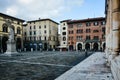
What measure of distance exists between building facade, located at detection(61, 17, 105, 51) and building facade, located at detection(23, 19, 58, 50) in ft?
17.5

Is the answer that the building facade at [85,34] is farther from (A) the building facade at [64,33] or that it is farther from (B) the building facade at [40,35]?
(B) the building facade at [40,35]

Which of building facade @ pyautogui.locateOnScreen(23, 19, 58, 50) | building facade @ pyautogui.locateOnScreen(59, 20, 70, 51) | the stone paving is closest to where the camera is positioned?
the stone paving

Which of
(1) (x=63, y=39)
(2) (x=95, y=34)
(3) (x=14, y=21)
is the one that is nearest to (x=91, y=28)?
(2) (x=95, y=34)

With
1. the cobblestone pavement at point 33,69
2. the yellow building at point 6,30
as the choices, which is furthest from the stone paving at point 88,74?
the yellow building at point 6,30

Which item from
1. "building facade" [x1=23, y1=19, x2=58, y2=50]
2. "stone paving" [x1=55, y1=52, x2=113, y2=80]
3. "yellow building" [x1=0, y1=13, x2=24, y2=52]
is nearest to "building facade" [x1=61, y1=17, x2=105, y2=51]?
"building facade" [x1=23, y1=19, x2=58, y2=50]

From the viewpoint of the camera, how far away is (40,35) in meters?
73.2

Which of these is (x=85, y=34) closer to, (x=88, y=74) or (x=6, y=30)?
(x=6, y=30)

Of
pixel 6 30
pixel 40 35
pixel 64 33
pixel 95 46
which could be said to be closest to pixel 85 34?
pixel 95 46

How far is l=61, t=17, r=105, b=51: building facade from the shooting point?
63.4m

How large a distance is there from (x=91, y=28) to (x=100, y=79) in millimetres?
59026

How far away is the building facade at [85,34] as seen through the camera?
63.4 m

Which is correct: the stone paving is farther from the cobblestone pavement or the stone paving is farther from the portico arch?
the portico arch

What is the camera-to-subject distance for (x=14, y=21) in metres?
59.6

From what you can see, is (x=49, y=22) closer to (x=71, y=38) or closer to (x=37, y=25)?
(x=37, y=25)
